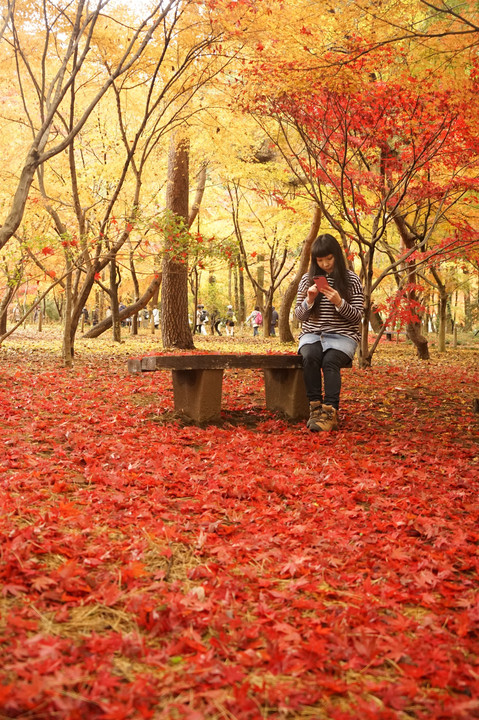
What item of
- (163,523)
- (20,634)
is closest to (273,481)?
(163,523)

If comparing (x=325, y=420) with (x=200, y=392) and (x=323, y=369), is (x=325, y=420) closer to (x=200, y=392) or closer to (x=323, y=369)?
(x=323, y=369)

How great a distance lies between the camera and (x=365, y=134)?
9.65 meters

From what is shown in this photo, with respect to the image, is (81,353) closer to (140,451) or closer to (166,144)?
(166,144)

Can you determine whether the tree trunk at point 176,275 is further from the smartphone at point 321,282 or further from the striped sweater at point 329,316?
the smartphone at point 321,282

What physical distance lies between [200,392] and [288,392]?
0.97 m

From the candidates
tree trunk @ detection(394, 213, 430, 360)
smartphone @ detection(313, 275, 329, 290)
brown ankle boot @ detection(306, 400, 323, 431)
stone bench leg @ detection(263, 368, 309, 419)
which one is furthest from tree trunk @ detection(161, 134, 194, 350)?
brown ankle boot @ detection(306, 400, 323, 431)

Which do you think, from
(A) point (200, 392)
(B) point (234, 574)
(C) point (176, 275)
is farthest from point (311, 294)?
(C) point (176, 275)

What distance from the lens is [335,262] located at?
566 centimetres

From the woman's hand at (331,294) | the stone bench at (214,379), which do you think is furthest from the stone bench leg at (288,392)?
the woman's hand at (331,294)

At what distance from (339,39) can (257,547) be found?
701 cm

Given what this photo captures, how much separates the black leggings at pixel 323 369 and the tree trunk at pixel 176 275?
6706 millimetres

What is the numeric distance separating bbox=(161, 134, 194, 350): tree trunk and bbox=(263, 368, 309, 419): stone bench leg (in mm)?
6163

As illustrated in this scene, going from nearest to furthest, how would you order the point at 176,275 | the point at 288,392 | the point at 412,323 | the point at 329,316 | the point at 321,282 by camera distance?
the point at 321,282, the point at 329,316, the point at 288,392, the point at 176,275, the point at 412,323

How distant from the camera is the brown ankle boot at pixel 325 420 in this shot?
5332 millimetres
